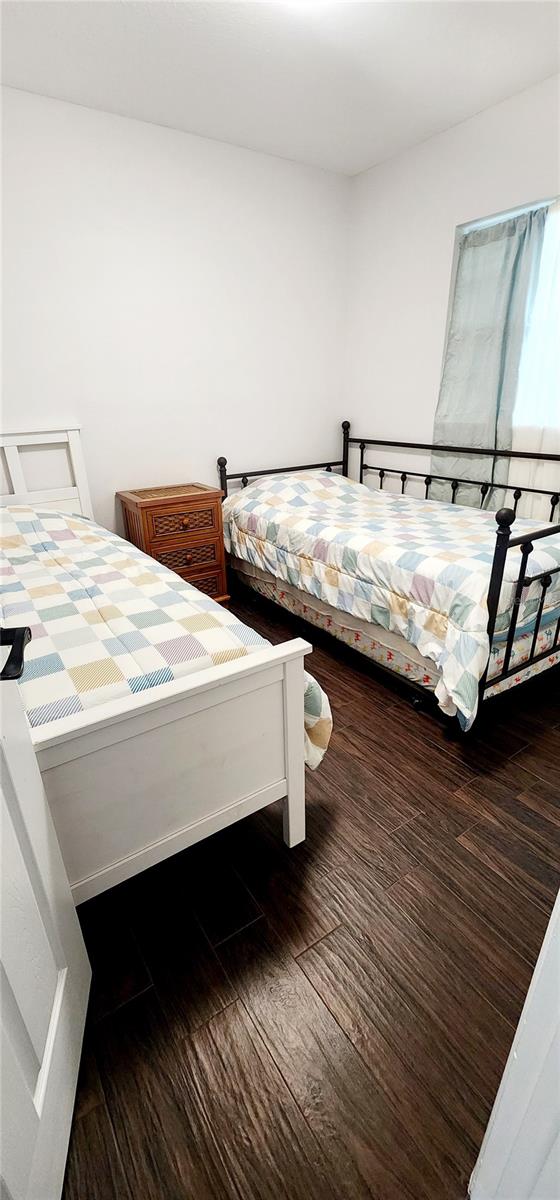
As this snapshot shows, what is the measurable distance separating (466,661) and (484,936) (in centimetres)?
76

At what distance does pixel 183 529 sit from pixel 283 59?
1924mm

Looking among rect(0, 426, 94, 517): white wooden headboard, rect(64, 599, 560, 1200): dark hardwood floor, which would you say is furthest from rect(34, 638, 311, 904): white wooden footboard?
rect(0, 426, 94, 517): white wooden headboard

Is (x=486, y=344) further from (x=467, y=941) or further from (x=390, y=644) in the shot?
(x=467, y=941)

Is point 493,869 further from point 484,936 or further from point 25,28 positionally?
point 25,28

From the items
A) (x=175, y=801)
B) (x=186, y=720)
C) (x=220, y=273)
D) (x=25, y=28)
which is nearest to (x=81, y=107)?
(x=25, y=28)

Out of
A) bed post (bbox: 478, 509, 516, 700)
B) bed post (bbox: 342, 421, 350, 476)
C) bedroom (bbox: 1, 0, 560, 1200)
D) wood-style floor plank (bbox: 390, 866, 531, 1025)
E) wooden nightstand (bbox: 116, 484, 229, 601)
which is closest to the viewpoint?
bedroom (bbox: 1, 0, 560, 1200)

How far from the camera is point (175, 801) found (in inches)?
44.6

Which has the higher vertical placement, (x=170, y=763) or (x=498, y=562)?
(x=498, y=562)

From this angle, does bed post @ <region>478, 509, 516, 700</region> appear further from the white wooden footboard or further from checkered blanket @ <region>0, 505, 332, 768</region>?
the white wooden footboard

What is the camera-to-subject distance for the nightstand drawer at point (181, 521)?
260 centimetres

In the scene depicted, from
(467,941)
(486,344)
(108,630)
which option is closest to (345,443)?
(486,344)

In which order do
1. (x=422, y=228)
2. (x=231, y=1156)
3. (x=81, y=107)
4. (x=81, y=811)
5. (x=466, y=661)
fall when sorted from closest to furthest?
1. (x=231, y=1156)
2. (x=81, y=811)
3. (x=466, y=661)
4. (x=81, y=107)
5. (x=422, y=228)

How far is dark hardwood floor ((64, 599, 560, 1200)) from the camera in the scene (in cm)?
87

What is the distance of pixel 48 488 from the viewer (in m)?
2.57
